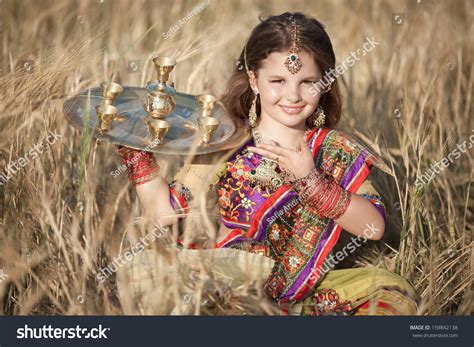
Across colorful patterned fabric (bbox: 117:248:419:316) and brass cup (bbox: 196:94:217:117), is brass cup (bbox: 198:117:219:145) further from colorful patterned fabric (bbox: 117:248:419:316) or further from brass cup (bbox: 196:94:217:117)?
colorful patterned fabric (bbox: 117:248:419:316)

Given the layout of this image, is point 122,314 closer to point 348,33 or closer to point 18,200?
point 18,200

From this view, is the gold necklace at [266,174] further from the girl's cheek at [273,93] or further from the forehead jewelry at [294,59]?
the forehead jewelry at [294,59]

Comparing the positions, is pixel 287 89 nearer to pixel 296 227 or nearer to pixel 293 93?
pixel 293 93

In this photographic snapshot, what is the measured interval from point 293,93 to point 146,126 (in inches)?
18.3

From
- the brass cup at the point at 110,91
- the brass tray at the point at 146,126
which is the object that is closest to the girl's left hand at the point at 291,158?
the brass tray at the point at 146,126

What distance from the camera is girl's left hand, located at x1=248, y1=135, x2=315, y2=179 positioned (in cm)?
231

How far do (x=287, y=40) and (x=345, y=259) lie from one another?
957 mm

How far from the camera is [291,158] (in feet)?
7.61

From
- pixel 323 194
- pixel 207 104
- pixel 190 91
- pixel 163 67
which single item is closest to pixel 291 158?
pixel 323 194

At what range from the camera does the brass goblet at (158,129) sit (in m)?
2.27

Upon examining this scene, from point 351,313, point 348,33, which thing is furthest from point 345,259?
point 348,33

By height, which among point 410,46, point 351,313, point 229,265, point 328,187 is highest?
point 410,46

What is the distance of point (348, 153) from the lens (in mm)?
2576

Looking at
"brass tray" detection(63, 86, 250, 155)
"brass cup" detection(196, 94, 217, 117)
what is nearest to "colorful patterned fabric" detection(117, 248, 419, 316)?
"brass tray" detection(63, 86, 250, 155)
